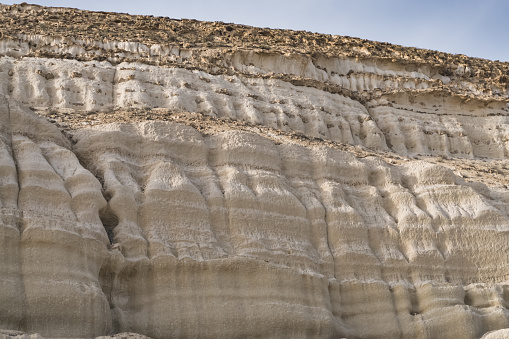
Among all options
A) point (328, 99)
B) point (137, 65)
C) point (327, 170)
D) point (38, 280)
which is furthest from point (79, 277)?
point (328, 99)

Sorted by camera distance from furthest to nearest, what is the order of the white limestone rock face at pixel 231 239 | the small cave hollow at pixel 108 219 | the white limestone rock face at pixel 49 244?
the small cave hollow at pixel 108 219, the white limestone rock face at pixel 231 239, the white limestone rock face at pixel 49 244

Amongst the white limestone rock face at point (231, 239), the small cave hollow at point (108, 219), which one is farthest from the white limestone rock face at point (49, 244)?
the small cave hollow at point (108, 219)

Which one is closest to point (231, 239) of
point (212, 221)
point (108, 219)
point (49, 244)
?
point (212, 221)

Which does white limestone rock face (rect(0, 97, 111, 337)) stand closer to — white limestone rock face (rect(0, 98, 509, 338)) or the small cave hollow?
white limestone rock face (rect(0, 98, 509, 338))

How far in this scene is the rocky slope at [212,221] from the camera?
1173 cm

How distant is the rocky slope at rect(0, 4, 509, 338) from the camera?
11.7 m

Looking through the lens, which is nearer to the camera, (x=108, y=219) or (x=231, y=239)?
(x=108, y=219)

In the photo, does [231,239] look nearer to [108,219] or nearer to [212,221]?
[212,221]

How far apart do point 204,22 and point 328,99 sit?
7.16 metres

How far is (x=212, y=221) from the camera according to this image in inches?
547

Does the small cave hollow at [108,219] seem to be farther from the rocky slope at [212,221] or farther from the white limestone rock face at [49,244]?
the white limestone rock face at [49,244]

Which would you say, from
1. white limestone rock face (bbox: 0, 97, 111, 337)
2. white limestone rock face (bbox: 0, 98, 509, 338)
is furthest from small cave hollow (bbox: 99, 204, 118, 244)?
white limestone rock face (bbox: 0, 97, 111, 337)

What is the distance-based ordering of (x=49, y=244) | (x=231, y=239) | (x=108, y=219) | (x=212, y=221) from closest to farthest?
1. (x=49, y=244)
2. (x=108, y=219)
3. (x=231, y=239)
4. (x=212, y=221)

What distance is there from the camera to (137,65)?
23.1 meters
